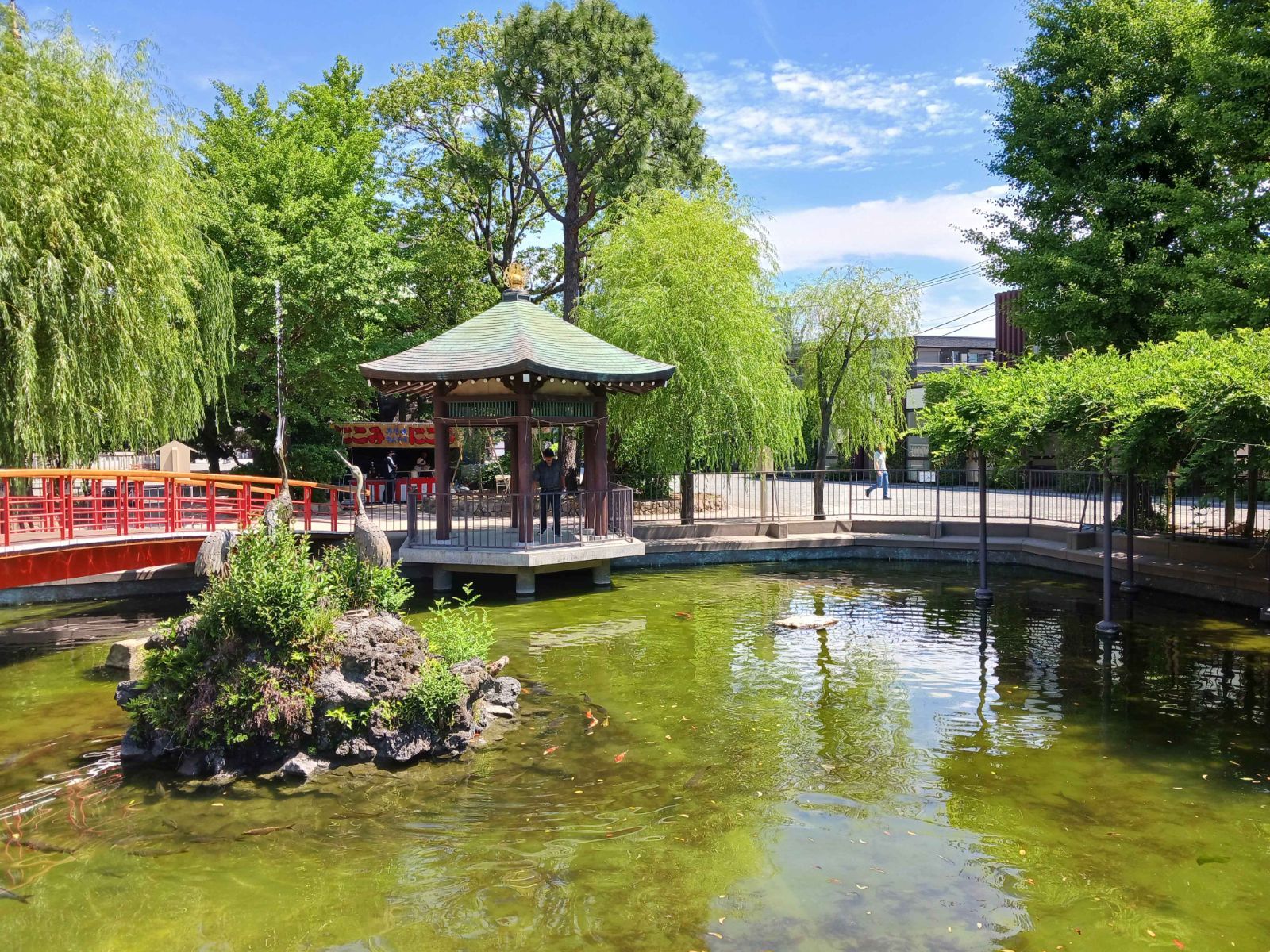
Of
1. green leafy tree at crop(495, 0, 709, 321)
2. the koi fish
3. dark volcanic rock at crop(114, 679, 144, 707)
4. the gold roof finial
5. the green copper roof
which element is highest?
green leafy tree at crop(495, 0, 709, 321)

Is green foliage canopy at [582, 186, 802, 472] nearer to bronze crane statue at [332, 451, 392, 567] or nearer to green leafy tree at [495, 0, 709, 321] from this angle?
green leafy tree at [495, 0, 709, 321]

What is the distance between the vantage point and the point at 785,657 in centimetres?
1198

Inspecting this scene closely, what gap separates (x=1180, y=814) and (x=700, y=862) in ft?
12.6

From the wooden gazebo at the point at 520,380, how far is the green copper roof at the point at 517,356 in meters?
0.02

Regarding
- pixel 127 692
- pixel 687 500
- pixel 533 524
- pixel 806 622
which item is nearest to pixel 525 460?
pixel 533 524

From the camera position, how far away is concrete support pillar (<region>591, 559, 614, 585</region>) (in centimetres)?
1767

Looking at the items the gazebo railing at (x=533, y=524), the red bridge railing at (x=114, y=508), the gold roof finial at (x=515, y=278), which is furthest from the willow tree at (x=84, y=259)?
the gold roof finial at (x=515, y=278)

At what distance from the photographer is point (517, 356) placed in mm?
15641

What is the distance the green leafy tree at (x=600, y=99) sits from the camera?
938 inches

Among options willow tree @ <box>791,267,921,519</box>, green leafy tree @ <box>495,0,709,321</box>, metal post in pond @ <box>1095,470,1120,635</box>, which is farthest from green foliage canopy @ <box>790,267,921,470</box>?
metal post in pond @ <box>1095,470,1120,635</box>

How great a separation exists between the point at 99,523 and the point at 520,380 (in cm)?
718

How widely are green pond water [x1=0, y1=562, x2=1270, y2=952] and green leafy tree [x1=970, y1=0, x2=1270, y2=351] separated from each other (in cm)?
782

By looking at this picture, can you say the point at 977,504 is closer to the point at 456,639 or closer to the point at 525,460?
the point at 525,460

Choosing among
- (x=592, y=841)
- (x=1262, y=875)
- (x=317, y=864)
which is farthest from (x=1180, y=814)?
(x=317, y=864)
